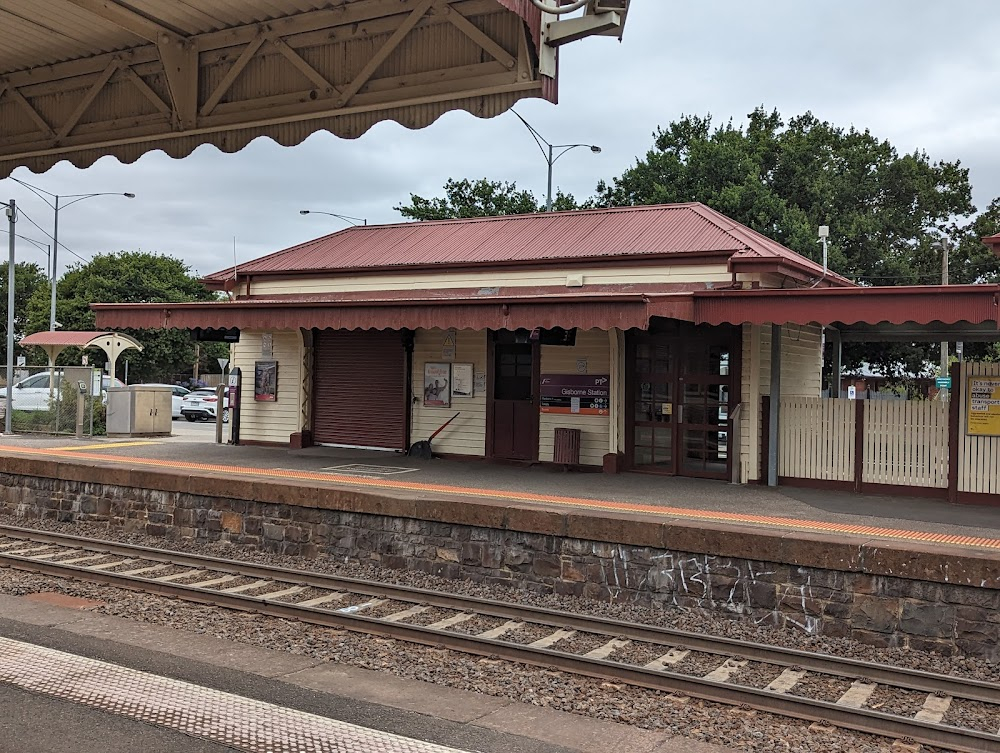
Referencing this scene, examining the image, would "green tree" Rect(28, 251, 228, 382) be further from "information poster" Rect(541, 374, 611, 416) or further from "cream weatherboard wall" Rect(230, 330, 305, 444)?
"information poster" Rect(541, 374, 611, 416)

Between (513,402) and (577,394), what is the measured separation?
4.31ft

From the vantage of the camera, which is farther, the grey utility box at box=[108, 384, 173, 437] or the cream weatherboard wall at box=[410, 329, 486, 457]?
the grey utility box at box=[108, 384, 173, 437]

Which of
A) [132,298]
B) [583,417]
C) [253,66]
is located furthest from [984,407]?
[132,298]

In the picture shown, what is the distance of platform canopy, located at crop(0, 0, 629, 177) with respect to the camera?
4684 mm

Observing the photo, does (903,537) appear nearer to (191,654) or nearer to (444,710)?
(444,710)

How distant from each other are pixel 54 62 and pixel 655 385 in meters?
11.2

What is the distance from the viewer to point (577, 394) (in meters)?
16.0

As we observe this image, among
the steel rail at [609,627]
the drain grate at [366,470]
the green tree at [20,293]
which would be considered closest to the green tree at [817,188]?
the drain grate at [366,470]

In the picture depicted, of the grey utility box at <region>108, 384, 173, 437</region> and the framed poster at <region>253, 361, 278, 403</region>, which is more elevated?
the framed poster at <region>253, 361, 278, 403</region>

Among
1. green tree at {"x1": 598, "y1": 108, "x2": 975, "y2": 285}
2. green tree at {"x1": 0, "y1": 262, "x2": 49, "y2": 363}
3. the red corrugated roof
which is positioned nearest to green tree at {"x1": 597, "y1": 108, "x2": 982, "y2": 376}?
green tree at {"x1": 598, "y1": 108, "x2": 975, "y2": 285}

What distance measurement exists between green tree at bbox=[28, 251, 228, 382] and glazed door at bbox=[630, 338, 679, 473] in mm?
39887

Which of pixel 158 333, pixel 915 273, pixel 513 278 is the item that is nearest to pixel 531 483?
pixel 513 278

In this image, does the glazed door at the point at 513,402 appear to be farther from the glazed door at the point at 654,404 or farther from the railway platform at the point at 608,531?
the glazed door at the point at 654,404

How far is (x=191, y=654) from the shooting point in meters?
7.07
